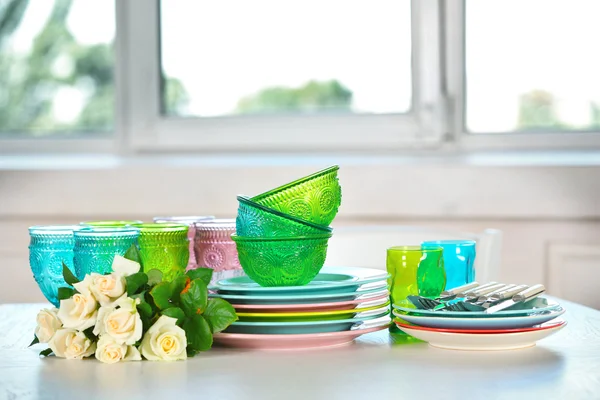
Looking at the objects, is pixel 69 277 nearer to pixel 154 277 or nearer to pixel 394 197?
pixel 154 277

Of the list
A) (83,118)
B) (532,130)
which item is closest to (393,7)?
(532,130)

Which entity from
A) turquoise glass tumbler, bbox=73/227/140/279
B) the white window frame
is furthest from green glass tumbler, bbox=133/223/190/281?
the white window frame

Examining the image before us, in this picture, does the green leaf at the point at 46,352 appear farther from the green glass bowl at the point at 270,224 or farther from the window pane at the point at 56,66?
the window pane at the point at 56,66

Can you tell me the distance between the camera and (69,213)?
2.28 metres

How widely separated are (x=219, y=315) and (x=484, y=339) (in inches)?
11.0

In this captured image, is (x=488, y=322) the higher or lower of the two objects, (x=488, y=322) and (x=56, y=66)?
the lower

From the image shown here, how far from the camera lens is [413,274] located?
1.04 metres

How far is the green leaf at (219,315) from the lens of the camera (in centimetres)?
90

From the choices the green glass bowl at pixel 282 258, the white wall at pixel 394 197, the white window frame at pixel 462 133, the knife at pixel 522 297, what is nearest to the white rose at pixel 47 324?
the green glass bowl at pixel 282 258

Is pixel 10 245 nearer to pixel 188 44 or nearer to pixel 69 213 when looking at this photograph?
pixel 69 213

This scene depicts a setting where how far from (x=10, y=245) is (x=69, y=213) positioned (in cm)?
19

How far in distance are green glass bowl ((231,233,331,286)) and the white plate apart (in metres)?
0.14

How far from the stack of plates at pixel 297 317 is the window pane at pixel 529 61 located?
4.93ft

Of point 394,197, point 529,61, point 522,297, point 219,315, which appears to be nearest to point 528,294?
point 522,297
